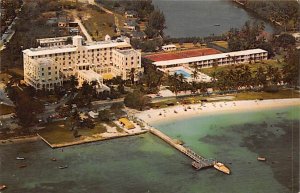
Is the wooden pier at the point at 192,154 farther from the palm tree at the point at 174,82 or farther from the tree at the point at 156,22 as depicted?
the tree at the point at 156,22

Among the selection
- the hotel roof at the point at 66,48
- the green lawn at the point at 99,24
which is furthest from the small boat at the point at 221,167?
the green lawn at the point at 99,24

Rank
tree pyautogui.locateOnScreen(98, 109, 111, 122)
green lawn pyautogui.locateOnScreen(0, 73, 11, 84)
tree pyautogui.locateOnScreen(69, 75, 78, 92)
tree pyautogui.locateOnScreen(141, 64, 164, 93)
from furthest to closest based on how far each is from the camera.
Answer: green lawn pyautogui.locateOnScreen(0, 73, 11, 84) → tree pyautogui.locateOnScreen(141, 64, 164, 93) → tree pyautogui.locateOnScreen(69, 75, 78, 92) → tree pyautogui.locateOnScreen(98, 109, 111, 122)

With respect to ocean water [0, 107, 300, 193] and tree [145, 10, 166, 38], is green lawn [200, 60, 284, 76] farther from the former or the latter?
tree [145, 10, 166, 38]

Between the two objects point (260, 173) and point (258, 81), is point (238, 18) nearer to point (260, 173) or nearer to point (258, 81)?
point (258, 81)

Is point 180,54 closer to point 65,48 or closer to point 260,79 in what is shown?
point 260,79

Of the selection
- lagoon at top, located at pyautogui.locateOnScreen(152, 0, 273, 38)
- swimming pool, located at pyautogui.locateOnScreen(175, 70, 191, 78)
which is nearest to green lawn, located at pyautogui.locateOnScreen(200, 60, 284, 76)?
swimming pool, located at pyautogui.locateOnScreen(175, 70, 191, 78)

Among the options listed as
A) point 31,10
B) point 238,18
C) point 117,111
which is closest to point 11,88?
point 117,111

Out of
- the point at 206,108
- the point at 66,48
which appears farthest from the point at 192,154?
the point at 66,48
